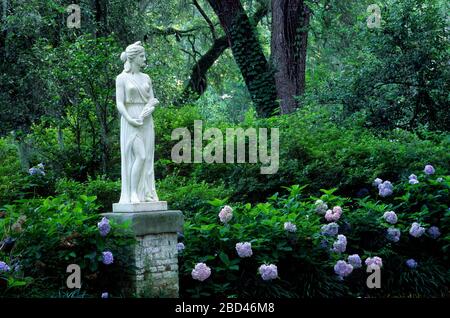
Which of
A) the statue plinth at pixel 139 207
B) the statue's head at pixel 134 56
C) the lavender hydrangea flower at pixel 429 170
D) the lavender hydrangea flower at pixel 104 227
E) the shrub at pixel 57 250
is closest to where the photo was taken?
the shrub at pixel 57 250

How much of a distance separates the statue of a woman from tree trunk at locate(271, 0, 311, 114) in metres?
8.91

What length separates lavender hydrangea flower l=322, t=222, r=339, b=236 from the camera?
8953 millimetres

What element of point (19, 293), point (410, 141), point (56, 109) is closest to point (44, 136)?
point (56, 109)

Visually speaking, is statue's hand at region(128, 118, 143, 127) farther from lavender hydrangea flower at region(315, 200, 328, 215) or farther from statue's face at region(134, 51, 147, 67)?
lavender hydrangea flower at region(315, 200, 328, 215)

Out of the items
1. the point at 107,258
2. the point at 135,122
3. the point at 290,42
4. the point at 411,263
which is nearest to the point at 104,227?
the point at 107,258

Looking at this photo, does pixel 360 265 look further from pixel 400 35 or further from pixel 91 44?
pixel 91 44

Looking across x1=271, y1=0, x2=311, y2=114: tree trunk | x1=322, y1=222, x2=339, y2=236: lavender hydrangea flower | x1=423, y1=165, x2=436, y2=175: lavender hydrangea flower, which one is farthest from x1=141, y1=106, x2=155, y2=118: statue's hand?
x1=271, y1=0, x2=311, y2=114: tree trunk

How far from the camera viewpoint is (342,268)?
337 inches

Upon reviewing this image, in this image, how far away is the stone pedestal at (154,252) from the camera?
782cm

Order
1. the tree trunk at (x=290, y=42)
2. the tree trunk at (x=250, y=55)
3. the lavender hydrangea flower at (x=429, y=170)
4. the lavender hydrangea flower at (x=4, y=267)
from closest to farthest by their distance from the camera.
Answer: the lavender hydrangea flower at (x=4, y=267) → the lavender hydrangea flower at (x=429, y=170) → the tree trunk at (x=290, y=42) → the tree trunk at (x=250, y=55)

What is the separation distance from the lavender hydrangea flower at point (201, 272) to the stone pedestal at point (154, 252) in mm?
256

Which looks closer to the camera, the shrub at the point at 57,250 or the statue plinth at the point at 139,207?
the shrub at the point at 57,250

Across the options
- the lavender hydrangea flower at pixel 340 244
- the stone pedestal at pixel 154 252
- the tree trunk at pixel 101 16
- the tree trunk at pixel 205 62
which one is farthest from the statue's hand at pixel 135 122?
the tree trunk at pixel 205 62

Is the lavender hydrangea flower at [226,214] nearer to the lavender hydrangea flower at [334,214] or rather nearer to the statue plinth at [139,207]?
the statue plinth at [139,207]
